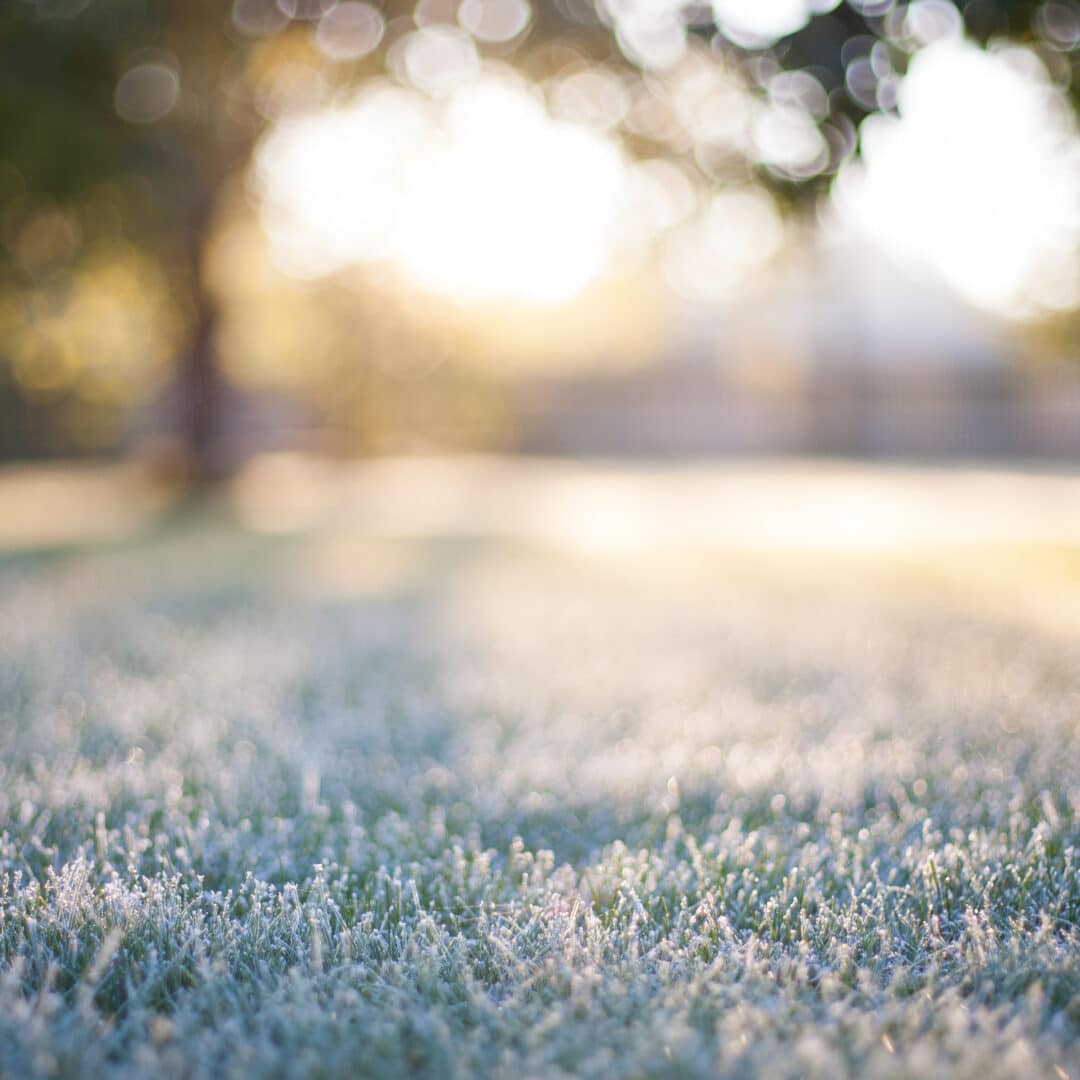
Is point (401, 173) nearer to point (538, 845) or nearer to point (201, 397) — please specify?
point (201, 397)

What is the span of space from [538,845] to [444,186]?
12.5m

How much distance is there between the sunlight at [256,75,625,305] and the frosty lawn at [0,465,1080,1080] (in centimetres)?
499

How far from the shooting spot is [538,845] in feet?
7.36

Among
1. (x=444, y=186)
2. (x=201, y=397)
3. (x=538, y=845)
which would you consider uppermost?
(x=444, y=186)

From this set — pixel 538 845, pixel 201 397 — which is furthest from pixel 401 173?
pixel 538 845

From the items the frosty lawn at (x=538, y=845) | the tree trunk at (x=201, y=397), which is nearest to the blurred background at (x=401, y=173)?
the tree trunk at (x=201, y=397)

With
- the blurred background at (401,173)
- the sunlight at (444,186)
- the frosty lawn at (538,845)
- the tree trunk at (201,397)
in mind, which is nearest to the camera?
the frosty lawn at (538,845)

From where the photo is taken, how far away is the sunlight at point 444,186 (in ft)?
28.1

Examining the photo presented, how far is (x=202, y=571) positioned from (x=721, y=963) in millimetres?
6150

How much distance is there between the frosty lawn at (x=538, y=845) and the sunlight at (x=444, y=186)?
499cm

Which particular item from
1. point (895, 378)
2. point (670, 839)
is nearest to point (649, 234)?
point (670, 839)

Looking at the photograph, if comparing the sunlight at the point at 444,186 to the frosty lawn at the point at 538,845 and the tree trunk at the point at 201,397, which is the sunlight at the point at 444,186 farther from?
the frosty lawn at the point at 538,845

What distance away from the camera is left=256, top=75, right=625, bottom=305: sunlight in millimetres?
8570

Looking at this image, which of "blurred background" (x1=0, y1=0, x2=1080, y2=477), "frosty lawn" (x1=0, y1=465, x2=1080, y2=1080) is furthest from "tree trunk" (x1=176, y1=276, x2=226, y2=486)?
"frosty lawn" (x1=0, y1=465, x2=1080, y2=1080)
